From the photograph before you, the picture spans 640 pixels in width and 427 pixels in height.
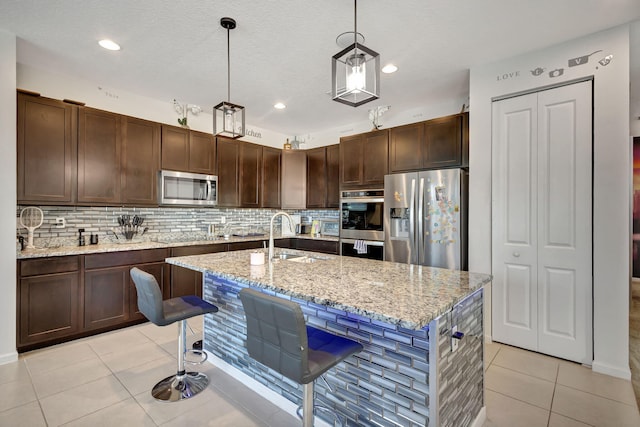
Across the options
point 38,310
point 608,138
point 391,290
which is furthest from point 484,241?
point 38,310

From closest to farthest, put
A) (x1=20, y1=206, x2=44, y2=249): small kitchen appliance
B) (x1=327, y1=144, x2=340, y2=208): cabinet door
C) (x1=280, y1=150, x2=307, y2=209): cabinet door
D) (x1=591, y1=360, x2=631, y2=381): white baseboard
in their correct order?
(x1=591, y1=360, x2=631, y2=381): white baseboard → (x1=20, y1=206, x2=44, y2=249): small kitchen appliance → (x1=327, y1=144, x2=340, y2=208): cabinet door → (x1=280, y1=150, x2=307, y2=209): cabinet door

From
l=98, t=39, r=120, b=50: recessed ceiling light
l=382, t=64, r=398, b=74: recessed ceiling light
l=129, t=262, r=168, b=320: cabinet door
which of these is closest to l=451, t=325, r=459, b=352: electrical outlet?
l=382, t=64, r=398, b=74: recessed ceiling light

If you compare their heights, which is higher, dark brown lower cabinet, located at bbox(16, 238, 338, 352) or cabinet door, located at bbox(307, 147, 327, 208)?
cabinet door, located at bbox(307, 147, 327, 208)

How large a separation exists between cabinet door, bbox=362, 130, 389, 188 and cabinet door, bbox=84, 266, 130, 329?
315 cm

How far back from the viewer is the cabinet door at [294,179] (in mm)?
5168

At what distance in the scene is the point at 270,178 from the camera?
5039 mm

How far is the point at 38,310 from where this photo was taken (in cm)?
277

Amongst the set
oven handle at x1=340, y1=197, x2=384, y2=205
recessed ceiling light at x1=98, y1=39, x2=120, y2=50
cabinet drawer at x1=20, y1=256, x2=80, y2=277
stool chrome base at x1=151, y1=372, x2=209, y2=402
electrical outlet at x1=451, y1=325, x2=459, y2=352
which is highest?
recessed ceiling light at x1=98, y1=39, x2=120, y2=50

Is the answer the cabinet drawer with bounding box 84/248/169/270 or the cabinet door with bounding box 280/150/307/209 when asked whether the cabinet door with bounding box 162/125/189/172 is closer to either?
the cabinet drawer with bounding box 84/248/169/270

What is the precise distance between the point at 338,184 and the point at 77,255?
3.38 metres

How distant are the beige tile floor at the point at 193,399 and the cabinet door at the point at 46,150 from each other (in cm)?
150

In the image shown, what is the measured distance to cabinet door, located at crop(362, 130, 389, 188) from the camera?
13.5 feet

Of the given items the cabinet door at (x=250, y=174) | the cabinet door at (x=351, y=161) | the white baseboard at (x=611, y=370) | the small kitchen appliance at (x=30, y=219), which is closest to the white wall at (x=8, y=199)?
the small kitchen appliance at (x=30, y=219)

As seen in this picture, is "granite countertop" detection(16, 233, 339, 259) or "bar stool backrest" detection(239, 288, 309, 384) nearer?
"bar stool backrest" detection(239, 288, 309, 384)
